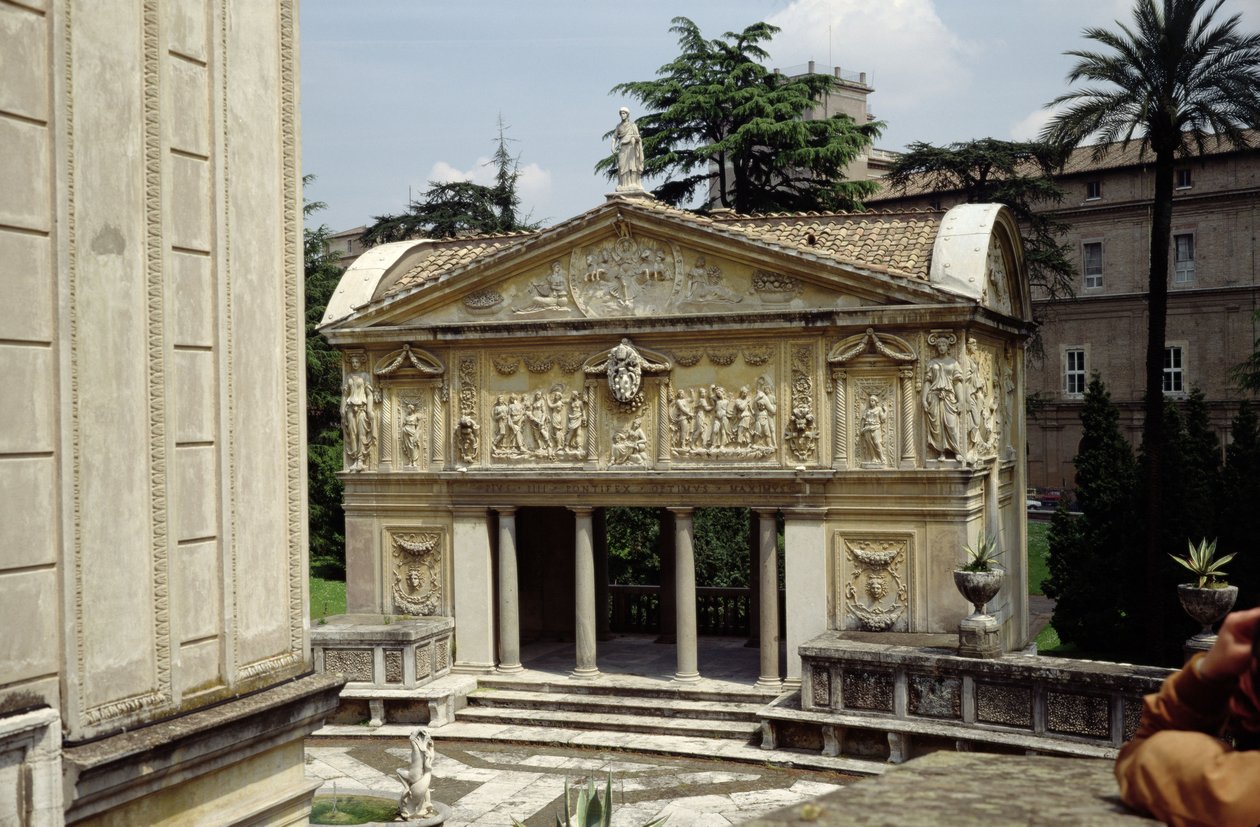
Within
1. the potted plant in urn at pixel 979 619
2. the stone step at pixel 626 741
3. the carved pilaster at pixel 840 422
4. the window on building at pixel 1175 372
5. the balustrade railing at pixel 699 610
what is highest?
the window on building at pixel 1175 372

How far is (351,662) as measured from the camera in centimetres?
2017

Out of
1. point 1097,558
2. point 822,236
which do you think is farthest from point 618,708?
point 1097,558

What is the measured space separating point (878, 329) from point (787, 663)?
4990mm

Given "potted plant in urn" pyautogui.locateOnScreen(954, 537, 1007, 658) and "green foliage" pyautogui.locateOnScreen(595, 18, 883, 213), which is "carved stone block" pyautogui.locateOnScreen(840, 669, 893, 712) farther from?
"green foliage" pyautogui.locateOnScreen(595, 18, 883, 213)

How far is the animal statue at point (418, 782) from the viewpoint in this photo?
1456cm

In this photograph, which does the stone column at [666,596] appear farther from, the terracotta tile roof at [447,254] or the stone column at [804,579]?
the terracotta tile roof at [447,254]

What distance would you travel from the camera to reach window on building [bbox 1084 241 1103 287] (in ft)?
173

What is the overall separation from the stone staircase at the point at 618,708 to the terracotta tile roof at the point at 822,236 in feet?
20.6

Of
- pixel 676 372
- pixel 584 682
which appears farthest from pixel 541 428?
pixel 584 682

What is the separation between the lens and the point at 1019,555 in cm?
2234

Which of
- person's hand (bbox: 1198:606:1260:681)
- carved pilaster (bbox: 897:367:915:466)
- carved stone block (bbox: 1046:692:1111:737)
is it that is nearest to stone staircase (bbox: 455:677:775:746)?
carved pilaster (bbox: 897:367:915:466)

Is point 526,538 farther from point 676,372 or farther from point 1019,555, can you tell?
point 1019,555

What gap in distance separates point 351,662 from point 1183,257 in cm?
4047

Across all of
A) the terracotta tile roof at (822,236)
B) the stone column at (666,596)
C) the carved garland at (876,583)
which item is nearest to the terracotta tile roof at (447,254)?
the terracotta tile roof at (822,236)
